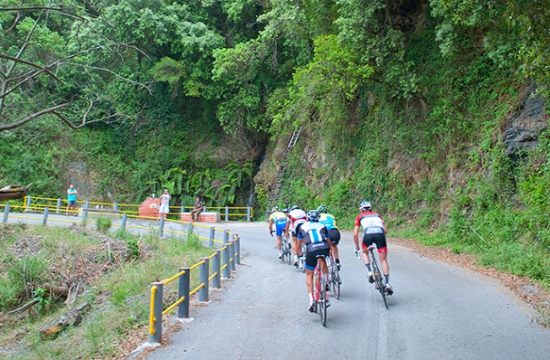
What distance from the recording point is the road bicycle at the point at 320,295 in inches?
295

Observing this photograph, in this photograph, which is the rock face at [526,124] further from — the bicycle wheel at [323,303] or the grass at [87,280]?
the grass at [87,280]

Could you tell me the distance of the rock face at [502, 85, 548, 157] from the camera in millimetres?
14797

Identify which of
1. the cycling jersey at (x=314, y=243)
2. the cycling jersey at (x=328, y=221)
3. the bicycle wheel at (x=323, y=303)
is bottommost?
the bicycle wheel at (x=323, y=303)

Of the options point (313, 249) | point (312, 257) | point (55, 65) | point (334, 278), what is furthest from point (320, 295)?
point (55, 65)

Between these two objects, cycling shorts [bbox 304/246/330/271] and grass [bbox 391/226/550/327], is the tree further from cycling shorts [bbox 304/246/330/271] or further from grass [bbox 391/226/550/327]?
grass [bbox 391/226/550/327]

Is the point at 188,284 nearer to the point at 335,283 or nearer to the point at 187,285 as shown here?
the point at 187,285

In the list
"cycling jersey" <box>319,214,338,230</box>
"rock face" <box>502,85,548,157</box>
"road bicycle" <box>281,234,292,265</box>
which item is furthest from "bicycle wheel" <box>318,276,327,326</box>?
"rock face" <box>502,85,548,157</box>

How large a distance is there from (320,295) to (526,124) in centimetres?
1121

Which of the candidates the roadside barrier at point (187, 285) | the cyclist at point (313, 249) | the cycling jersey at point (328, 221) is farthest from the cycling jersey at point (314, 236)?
the cycling jersey at point (328, 221)

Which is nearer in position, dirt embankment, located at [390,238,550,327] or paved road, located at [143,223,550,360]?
paved road, located at [143,223,550,360]

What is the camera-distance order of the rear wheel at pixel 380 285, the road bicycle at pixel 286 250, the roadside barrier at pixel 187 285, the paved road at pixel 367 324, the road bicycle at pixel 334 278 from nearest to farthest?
the paved road at pixel 367 324 < the roadside barrier at pixel 187 285 < the rear wheel at pixel 380 285 < the road bicycle at pixel 334 278 < the road bicycle at pixel 286 250

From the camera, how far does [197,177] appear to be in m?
35.9

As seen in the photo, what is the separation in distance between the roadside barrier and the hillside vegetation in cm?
317

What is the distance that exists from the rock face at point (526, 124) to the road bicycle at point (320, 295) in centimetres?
1036
